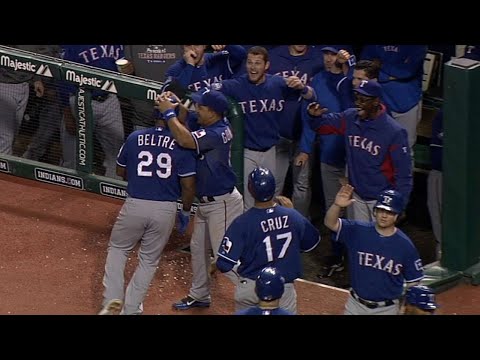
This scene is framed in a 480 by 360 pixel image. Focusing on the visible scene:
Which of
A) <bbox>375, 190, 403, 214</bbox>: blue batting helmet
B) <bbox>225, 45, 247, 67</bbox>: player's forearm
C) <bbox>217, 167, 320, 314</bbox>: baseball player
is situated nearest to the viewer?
<bbox>375, 190, 403, 214</bbox>: blue batting helmet

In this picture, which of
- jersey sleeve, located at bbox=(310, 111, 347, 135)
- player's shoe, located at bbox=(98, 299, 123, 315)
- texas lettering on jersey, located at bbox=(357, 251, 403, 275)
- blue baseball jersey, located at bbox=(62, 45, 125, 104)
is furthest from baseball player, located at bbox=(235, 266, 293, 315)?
blue baseball jersey, located at bbox=(62, 45, 125, 104)

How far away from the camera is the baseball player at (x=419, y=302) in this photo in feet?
23.1

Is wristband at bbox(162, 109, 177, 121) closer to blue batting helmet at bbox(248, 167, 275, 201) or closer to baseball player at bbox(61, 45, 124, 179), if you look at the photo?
blue batting helmet at bbox(248, 167, 275, 201)

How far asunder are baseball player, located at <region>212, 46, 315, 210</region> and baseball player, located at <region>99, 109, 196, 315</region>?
1177mm

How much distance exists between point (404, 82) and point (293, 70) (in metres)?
0.95

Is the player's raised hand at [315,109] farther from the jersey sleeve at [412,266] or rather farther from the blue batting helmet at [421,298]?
the blue batting helmet at [421,298]

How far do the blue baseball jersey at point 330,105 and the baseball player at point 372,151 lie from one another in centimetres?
64

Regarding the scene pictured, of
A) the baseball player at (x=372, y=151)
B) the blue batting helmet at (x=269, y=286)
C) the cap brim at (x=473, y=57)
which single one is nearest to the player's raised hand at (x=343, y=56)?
the baseball player at (x=372, y=151)

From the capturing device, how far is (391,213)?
24.7ft

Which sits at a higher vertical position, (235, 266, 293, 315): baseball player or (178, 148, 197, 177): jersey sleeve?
(178, 148, 197, 177): jersey sleeve

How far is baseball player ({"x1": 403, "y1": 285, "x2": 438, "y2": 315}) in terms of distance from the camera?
7031 millimetres

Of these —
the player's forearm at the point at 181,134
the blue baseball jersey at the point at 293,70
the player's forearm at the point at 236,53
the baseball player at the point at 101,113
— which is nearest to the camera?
the player's forearm at the point at 181,134

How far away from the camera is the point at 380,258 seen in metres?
7.52

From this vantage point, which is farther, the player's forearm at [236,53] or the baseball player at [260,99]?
the player's forearm at [236,53]
